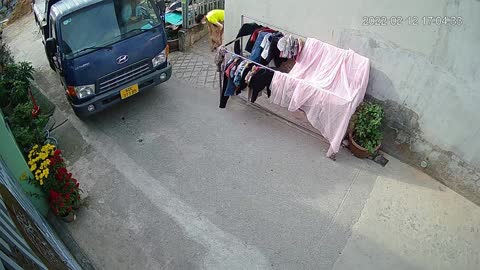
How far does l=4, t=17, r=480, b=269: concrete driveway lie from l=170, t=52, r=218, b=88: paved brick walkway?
1142 millimetres

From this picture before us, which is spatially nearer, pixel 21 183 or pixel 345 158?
pixel 21 183

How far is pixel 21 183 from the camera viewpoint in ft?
14.8

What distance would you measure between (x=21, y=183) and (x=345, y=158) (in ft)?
16.3

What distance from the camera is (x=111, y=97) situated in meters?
6.16

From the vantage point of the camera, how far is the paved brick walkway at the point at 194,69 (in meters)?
7.76

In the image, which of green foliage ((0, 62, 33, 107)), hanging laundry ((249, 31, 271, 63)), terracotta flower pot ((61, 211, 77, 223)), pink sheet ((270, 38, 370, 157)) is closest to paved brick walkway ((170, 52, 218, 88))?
hanging laundry ((249, 31, 271, 63))

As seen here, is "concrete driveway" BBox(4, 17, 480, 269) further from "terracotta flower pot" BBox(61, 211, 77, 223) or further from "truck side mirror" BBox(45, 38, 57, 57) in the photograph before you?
"truck side mirror" BBox(45, 38, 57, 57)

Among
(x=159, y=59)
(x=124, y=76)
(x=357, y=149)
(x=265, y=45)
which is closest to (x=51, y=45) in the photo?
(x=124, y=76)

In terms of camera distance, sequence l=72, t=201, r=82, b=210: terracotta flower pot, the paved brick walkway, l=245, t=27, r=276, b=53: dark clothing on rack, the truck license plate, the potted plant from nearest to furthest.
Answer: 1. l=72, t=201, r=82, b=210: terracotta flower pot
2. the potted plant
3. the truck license plate
4. l=245, t=27, r=276, b=53: dark clothing on rack
5. the paved brick walkway

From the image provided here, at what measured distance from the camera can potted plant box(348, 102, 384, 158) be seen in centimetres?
565

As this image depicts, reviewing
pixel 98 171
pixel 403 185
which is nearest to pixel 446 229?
pixel 403 185

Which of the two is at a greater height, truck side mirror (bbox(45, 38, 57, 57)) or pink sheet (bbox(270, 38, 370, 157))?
Result: truck side mirror (bbox(45, 38, 57, 57))

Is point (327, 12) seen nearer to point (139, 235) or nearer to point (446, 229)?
point (446, 229)

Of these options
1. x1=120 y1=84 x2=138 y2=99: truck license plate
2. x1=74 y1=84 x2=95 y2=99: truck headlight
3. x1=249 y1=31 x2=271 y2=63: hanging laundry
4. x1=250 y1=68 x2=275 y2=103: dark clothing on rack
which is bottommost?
x1=120 y1=84 x2=138 y2=99: truck license plate
